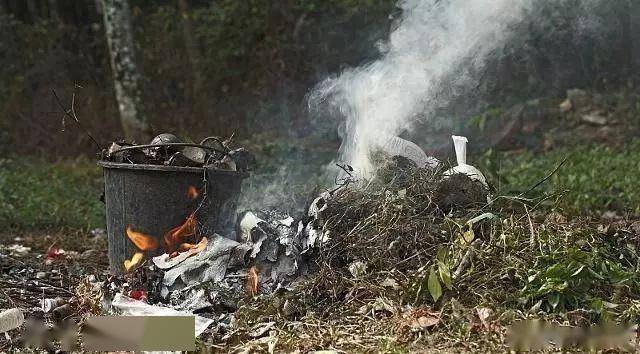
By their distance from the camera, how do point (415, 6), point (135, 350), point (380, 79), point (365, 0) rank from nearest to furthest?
point (135, 350)
point (380, 79)
point (415, 6)
point (365, 0)

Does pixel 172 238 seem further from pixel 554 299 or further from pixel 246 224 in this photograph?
pixel 554 299

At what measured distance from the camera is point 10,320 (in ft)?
14.3

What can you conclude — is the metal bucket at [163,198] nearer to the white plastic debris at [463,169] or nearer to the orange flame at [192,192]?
the orange flame at [192,192]

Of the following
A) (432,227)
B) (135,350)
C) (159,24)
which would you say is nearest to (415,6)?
(432,227)

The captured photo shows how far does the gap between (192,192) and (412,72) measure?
194 cm

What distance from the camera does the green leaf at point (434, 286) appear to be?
13.9ft

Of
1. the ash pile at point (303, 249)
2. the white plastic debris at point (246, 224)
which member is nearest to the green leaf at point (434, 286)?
the ash pile at point (303, 249)

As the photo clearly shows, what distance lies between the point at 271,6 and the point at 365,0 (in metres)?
1.45

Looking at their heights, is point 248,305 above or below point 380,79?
below

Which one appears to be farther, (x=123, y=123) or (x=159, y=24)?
(x=159, y=24)

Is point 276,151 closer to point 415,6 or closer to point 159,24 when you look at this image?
point 159,24

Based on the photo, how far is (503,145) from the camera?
1190cm

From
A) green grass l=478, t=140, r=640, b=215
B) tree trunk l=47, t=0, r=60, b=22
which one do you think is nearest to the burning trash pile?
green grass l=478, t=140, r=640, b=215

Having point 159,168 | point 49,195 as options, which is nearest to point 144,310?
point 159,168
